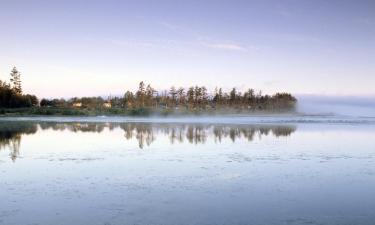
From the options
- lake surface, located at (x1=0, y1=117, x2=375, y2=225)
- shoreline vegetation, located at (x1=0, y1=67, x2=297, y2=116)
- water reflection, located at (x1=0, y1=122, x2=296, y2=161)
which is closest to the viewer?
lake surface, located at (x1=0, y1=117, x2=375, y2=225)

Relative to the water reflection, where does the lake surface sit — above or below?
below

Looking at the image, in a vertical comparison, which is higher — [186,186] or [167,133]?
[167,133]

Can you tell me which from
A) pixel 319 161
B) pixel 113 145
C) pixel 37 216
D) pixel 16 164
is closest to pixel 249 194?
pixel 37 216

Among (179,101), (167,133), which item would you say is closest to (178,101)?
(179,101)

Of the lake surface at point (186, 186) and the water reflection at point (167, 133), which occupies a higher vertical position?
the water reflection at point (167, 133)

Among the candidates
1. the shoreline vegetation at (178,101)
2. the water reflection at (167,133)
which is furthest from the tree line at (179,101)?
the water reflection at (167,133)

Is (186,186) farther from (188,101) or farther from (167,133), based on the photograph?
(188,101)

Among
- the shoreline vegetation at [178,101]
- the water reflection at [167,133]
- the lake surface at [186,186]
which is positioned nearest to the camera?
the lake surface at [186,186]

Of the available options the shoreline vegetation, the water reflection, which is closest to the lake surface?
the water reflection

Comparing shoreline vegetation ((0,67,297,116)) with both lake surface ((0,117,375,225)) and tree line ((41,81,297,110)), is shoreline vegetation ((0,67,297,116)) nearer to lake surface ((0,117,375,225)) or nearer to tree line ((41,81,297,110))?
tree line ((41,81,297,110))

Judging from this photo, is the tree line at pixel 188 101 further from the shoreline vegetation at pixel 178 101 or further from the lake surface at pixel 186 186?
the lake surface at pixel 186 186

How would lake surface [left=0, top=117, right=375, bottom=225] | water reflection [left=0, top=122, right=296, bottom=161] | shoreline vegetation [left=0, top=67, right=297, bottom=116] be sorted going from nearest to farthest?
lake surface [left=0, top=117, right=375, bottom=225] < water reflection [left=0, top=122, right=296, bottom=161] < shoreline vegetation [left=0, top=67, right=297, bottom=116]

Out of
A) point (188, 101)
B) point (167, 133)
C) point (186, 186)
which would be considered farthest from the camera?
point (188, 101)

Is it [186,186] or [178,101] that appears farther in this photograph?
[178,101]
